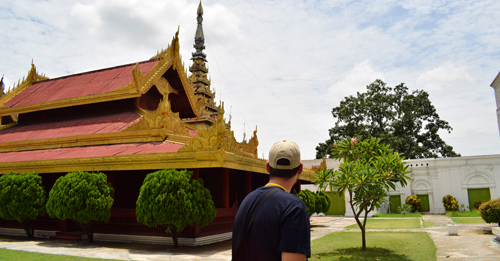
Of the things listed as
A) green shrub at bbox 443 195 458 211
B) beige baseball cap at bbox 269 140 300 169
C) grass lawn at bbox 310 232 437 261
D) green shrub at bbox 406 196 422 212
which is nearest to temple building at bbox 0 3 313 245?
grass lawn at bbox 310 232 437 261

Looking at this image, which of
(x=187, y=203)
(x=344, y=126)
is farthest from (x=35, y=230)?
(x=344, y=126)

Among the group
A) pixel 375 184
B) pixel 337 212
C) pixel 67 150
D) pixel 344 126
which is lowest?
pixel 337 212

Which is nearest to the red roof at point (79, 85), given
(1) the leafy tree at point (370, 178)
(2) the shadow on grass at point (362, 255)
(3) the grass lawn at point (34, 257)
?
(3) the grass lawn at point (34, 257)

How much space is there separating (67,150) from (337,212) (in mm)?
24728

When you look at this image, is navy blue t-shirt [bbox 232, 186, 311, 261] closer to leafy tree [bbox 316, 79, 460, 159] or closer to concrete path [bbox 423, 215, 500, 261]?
concrete path [bbox 423, 215, 500, 261]

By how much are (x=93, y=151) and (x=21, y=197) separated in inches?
101

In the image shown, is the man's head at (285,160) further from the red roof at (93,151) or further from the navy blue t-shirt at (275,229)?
the red roof at (93,151)

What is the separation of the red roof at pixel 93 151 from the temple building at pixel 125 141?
0.14 ft

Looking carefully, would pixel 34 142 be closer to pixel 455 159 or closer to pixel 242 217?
pixel 242 217

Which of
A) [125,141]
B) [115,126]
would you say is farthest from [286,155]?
[115,126]

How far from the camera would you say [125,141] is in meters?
13.3

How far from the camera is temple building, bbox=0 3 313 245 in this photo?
Result: 11.1 m

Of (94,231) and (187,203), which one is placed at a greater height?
(187,203)

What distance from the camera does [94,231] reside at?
12500 mm
